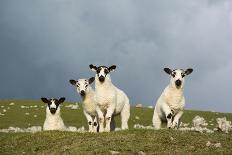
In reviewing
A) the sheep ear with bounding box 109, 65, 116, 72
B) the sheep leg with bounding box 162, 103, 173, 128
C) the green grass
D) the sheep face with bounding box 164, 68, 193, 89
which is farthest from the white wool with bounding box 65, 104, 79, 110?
the sheep leg with bounding box 162, 103, 173, 128

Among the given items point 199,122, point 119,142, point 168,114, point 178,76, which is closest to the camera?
point 119,142

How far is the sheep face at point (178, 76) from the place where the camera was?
2622cm

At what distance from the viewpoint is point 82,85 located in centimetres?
2786

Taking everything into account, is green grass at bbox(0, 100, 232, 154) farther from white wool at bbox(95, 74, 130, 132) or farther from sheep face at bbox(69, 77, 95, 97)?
sheep face at bbox(69, 77, 95, 97)

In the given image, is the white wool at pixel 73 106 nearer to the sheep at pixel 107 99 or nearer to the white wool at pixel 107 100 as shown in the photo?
the sheep at pixel 107 99

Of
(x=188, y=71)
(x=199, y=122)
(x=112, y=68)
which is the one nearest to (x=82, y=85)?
(x=112, y=68)

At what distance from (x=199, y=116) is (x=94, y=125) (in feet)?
87.6

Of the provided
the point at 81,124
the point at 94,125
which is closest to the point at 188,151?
the point at 94,125

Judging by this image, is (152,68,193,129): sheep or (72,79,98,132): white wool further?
(72,79,98,132): white wool

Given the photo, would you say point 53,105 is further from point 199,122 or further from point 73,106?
point 73,106

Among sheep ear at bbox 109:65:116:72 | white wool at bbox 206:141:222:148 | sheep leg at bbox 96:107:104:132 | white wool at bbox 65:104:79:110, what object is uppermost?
white wool at bbox 65:104:79:110

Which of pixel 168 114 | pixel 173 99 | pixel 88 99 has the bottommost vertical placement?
pixel 168 114

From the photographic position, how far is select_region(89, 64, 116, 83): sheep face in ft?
87.5

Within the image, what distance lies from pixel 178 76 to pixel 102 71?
3.81 m
